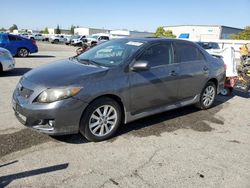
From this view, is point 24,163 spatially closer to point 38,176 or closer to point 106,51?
point 38,176

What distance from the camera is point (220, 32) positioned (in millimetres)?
79500

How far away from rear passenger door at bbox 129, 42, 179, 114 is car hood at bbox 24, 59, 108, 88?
655mm

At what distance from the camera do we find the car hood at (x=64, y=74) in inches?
167

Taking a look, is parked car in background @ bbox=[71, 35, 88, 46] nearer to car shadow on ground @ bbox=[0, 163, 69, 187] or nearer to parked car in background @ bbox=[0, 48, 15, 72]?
parked car in background @ bbox=[0, 48, 15, 72]

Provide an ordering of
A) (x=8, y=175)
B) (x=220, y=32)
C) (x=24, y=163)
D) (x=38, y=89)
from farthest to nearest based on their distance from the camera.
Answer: (x=220, y=32) → (x=38, y=89) → (x=24, y=163) → (x=8, y=175)

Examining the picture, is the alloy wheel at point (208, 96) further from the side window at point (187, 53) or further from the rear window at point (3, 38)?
the rear window at point (3, 38)

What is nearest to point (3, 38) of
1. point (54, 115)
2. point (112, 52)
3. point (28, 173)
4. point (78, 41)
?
point (112, 52)

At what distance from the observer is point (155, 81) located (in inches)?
203

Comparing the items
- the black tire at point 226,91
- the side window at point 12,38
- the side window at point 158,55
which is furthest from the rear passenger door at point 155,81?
the side window at point 12,38

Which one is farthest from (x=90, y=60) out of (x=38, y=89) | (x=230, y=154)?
(x=230, y=154)

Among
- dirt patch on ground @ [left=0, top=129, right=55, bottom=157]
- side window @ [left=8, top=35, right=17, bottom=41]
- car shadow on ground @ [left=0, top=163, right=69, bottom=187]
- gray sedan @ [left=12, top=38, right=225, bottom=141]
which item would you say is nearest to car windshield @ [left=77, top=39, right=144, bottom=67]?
gray sedan @ [left=12, top=38, right=225, bottom=141]

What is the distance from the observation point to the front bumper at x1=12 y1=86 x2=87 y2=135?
4.05 meters

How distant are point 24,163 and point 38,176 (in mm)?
417

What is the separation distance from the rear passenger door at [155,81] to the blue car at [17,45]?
1406 cm
